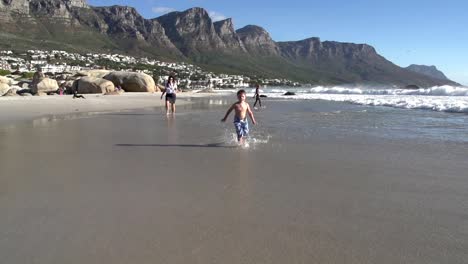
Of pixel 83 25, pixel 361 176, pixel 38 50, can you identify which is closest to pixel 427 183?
pixel 361 176

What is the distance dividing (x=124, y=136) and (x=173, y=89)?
8.28 metres

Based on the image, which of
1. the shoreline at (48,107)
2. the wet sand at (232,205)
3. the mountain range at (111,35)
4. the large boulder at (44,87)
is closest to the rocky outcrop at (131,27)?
the mountain range at (111,35)

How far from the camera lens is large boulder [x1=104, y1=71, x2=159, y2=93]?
3938cm

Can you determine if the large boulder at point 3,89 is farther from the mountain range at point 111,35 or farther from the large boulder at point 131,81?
the mountain range at point 111,35

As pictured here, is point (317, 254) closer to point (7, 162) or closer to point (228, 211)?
point (228, 211)

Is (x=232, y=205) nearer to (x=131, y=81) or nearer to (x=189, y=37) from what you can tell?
(x=131, y=81)

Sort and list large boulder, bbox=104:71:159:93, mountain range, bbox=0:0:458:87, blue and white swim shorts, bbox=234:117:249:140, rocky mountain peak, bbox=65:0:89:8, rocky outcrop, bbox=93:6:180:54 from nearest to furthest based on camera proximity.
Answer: blue and white swim shorts, bbox=234:117:249:140 < large boulder, bbox=104:71:159:93 < mountain range, bbox=0:0:458:87 < rocky mountain peak, bbox=65:0:89:8 < rocky outcrop, bbox=93:6:180:54

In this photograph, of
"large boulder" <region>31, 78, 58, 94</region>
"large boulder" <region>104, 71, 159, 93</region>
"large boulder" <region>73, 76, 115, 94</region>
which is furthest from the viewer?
"large boulder" <region>104, 71, 159, 93</region>

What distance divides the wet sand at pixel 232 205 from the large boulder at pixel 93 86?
90.8ft

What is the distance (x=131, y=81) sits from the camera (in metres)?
39.3

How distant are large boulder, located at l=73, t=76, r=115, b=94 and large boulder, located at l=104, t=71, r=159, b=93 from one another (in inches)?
162

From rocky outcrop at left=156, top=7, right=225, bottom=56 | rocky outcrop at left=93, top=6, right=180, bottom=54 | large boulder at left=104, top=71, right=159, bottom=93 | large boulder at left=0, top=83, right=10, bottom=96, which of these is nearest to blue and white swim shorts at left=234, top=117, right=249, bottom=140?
large boulder at left=0, top=83, right=10, bottom=96

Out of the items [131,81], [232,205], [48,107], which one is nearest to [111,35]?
[131,81]

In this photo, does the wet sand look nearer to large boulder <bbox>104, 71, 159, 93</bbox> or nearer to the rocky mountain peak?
large boulder <bbox>104, 71, 159, 93</bbox>
